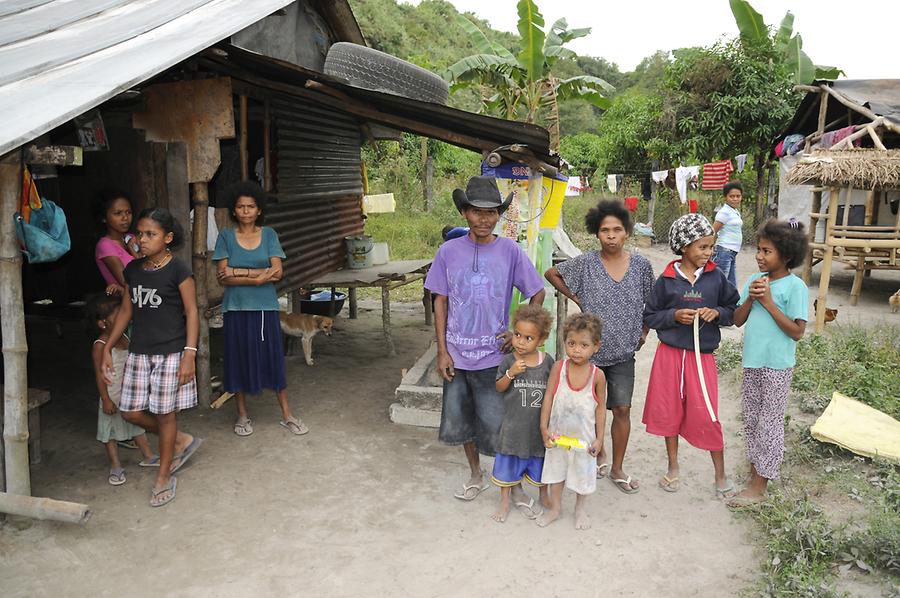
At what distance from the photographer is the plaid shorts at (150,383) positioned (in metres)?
3.85

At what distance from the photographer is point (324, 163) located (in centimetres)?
782

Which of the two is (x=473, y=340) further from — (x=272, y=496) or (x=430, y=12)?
(x=430, y=12)

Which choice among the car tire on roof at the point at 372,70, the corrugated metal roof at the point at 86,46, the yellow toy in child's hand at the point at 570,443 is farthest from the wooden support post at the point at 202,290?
the yellow toy in child's hand at the point at 570,443

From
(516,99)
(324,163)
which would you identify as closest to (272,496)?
(324,163)

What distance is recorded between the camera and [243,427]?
5.01 metres

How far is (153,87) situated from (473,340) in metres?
3.26

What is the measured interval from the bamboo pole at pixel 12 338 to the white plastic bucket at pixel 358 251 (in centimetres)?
490

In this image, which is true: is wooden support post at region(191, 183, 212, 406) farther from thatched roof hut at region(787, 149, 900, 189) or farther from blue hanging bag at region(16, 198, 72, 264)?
thatched roof hut at region(787, 149, 900, 189)

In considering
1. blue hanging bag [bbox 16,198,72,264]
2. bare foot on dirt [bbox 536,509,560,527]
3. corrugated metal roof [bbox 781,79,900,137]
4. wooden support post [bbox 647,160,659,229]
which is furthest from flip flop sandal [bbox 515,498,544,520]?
wooden support post [bbox 647,160,659,229]

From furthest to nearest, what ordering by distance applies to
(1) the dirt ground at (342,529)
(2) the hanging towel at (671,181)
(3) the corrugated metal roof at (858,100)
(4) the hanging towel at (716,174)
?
(2) the hanging towel at (671,181)
(4) the hanging towel at (716,174)
(3) the corrugated metal roof at (858,100)
(1) the dirt ground at (342,529)

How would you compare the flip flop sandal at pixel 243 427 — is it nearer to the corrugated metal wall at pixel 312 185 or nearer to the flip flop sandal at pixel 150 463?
the flip flop sandal at pixel 150 463

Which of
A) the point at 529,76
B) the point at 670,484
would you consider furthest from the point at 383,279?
the point at 529,76

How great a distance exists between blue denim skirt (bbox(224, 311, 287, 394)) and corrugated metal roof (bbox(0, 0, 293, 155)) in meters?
1.87

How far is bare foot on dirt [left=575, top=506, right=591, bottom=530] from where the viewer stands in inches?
145
